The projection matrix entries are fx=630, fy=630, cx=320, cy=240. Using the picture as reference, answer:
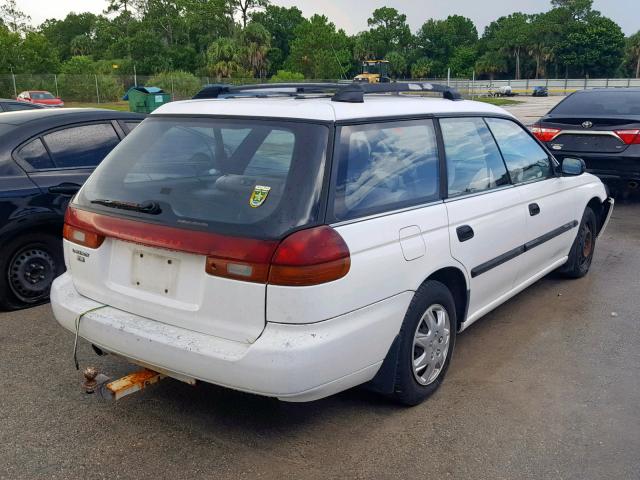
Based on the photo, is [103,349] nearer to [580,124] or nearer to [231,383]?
[231,383]

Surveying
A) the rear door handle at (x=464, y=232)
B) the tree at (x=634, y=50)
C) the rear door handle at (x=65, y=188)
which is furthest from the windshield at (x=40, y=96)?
the tree at (x=634, y=50)

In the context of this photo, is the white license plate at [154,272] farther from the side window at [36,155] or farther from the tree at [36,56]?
the tree at [36,56]

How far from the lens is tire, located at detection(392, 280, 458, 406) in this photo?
3.22 m

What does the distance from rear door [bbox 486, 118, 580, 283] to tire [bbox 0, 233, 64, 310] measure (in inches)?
142

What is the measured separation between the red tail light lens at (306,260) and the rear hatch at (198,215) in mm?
46

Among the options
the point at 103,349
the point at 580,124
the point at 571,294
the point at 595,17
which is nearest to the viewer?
the point at 103,349

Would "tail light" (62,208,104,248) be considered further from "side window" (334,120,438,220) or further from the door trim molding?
the door trim molding

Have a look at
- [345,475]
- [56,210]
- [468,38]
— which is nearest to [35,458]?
[345,475]

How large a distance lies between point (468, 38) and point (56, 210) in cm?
11407

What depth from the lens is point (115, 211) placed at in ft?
10.4

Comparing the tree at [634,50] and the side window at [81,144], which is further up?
the tree at [634,50]

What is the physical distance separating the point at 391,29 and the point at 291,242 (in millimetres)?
110364

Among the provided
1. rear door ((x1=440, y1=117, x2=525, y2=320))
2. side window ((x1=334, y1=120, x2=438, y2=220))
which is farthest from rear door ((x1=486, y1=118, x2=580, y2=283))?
side window ((x1=334, y1=120, x2=438, y2=220))

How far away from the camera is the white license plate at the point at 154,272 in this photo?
115 inches
